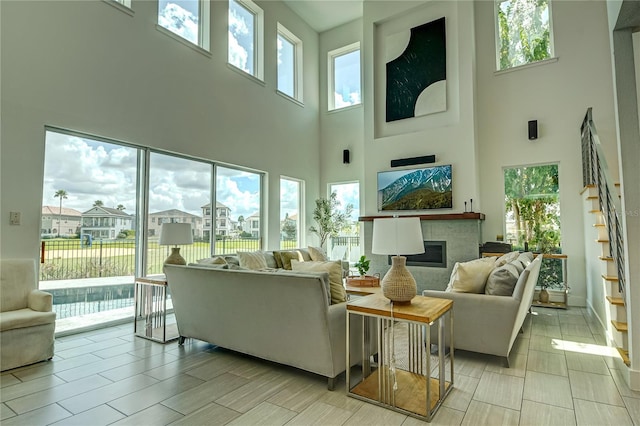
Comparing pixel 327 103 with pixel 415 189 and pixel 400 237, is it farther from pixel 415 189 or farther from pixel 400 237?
pixel 400 237

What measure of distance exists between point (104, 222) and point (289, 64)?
5126 millimetres

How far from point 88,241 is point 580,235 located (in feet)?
22.8

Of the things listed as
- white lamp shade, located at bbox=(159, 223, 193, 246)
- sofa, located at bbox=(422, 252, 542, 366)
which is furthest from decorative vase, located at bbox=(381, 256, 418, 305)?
white lamp shade, located at bbox=(159, 223, 193, 246)

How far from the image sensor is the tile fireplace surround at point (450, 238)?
5711mm

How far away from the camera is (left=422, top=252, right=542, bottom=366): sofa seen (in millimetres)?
2842

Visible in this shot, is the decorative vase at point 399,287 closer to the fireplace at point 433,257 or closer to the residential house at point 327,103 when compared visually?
the residential house at point 327,103

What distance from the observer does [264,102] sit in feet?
21.7

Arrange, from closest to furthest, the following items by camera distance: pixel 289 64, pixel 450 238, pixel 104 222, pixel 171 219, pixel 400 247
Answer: pixel 400 247
pixel 104 222
pixel 171 219
pixel 450 238
pixel 289 64

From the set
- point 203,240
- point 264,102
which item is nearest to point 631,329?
point 203,240

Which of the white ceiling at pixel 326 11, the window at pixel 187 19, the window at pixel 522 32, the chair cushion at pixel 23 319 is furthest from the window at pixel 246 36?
the chair cushion at pixel 23 319

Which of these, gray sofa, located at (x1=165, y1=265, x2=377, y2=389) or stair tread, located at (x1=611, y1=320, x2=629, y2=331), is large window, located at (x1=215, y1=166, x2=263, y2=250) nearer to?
gray sofa, located at (x1=165, y1=265, x2=377, y2=389)

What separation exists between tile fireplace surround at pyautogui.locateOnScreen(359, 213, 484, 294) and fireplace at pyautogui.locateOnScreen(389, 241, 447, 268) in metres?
0.06

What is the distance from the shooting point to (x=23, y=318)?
2918 mm

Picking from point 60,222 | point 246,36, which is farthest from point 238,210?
point 246,36
